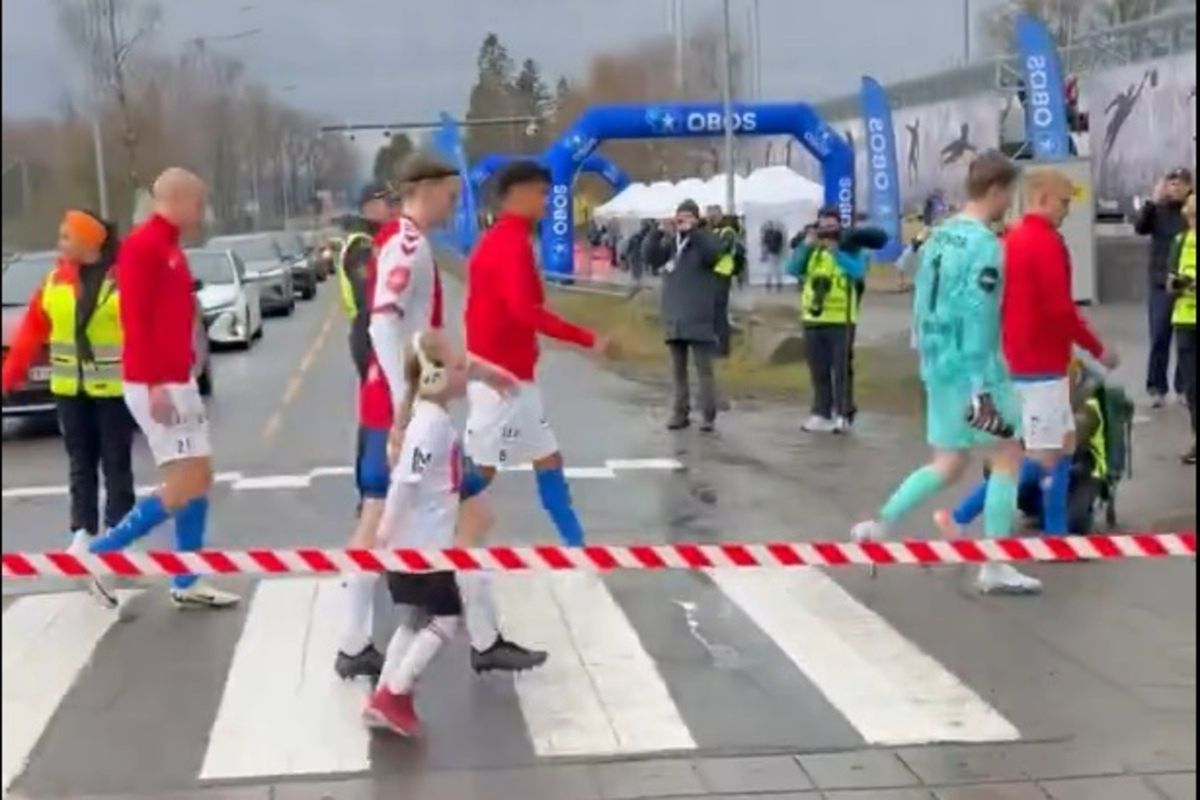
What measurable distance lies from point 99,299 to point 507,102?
1.98 m

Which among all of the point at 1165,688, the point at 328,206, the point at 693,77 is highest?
the point at 693,77

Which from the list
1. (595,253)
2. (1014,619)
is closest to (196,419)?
(1014,619)

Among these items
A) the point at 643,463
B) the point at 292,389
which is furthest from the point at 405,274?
the point at 292,389

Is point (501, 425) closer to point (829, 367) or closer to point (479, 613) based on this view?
point (479, 613)

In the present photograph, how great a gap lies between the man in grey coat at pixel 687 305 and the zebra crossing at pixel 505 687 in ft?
18.3

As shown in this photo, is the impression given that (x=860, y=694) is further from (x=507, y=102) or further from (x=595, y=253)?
(x=595, y=253)

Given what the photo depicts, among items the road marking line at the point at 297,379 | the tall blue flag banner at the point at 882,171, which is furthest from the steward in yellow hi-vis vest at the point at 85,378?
the road marking line at the point at 297,379

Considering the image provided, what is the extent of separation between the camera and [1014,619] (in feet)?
25.0

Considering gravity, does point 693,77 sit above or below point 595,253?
above

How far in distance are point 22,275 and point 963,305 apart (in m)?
4.37

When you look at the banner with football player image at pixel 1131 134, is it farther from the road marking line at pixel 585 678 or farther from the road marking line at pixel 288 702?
the road marking line at pixel 288 702

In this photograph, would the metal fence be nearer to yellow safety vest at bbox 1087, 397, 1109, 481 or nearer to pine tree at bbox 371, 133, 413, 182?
yellow safety vest at bbox 1087, 397, 1109, 481

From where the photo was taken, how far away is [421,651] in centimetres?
616

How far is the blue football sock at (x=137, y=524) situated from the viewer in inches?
303
